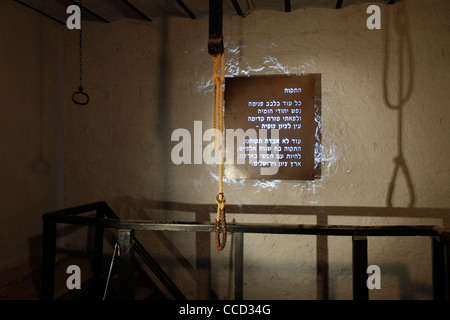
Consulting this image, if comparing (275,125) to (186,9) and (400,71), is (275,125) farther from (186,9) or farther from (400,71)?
(186,9)

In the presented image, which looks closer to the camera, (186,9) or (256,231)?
(256,231)

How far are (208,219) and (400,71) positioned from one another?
2.72 m

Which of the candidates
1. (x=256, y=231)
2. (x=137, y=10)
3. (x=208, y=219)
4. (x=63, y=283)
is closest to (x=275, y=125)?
(x=208, y=219)

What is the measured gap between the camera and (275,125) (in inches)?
128

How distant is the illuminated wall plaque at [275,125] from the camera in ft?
10.5

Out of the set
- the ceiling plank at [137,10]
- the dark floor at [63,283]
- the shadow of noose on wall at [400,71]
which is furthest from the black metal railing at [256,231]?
the ceiling plank at [137,10]

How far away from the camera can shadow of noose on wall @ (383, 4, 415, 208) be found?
3.09m

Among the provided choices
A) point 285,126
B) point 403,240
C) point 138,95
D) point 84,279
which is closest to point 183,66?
point 138,95

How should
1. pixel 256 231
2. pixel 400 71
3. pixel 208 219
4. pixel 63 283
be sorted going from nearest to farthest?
1. pixel 256 231
2. pixel 63 283
3. pixel 400 71
4. pixel 208 219

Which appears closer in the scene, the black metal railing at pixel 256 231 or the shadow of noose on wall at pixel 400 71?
the black metal railing at pixel 256 231

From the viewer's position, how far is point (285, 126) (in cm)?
323

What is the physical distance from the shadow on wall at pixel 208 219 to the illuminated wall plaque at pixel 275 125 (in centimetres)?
41

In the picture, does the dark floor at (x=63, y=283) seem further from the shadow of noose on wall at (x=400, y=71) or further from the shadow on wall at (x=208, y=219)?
the shadow of noose on wall at (x=400, y=71)

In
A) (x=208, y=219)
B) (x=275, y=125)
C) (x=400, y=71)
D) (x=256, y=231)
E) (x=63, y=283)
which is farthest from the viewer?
(x=208, y=219)
